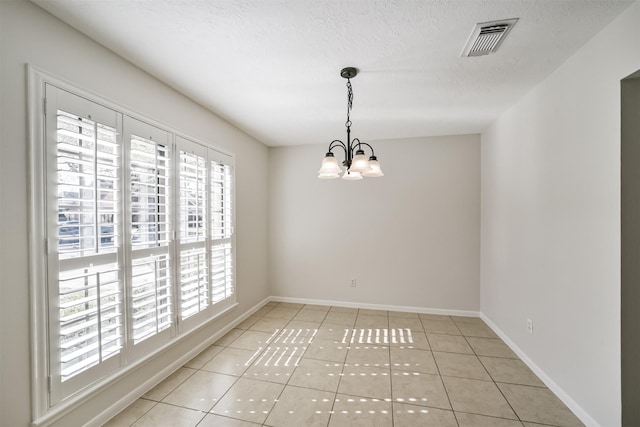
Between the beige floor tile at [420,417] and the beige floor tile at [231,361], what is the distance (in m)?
1.41

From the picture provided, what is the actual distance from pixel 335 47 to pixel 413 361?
9.51ft

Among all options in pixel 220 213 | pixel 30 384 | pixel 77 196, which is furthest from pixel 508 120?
pixel 30 384

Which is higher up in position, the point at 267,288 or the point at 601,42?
the point at 601,42

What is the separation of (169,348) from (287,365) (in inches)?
43.1

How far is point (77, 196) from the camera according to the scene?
1.66 metres

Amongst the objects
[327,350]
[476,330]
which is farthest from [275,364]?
[476,330]

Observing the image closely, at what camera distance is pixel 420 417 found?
1.97 m

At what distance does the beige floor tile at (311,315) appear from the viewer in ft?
12.5

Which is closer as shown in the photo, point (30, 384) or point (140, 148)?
point (30, 384)

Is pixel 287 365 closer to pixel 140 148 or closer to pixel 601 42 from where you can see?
pixel 140 148

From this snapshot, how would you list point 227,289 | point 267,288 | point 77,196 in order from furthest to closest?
point 267,288, point 227,289, point 77,196

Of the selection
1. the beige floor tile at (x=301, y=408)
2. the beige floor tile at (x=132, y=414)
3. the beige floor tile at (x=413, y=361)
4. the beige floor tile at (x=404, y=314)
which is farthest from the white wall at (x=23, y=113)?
the beige floor tile at (x=404, y=314)

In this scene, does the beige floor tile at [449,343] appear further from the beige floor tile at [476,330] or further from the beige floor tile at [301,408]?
the beige floor tile at [301,408]

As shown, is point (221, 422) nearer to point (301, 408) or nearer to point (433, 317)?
point (301, 408)
